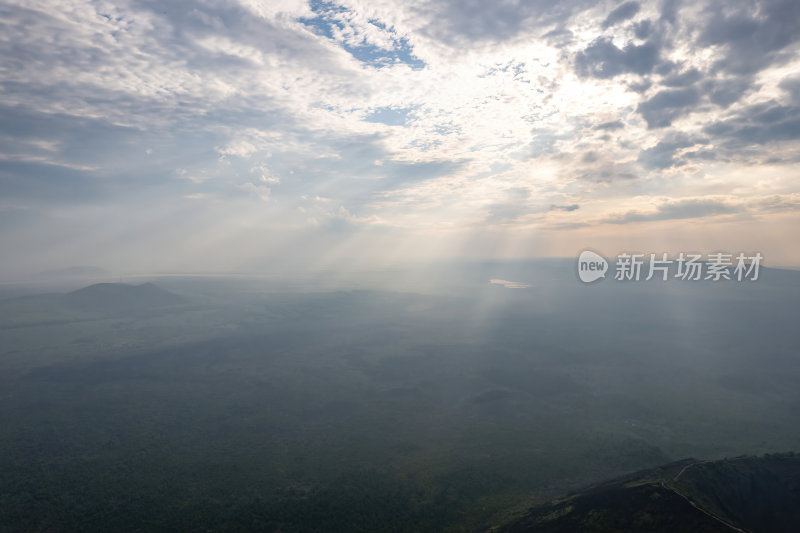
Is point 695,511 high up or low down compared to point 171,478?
up

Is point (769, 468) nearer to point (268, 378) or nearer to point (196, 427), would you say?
point (196, 427)

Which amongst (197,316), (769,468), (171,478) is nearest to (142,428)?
(171,478)

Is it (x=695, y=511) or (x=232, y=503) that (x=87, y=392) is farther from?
(x=695, y=511)

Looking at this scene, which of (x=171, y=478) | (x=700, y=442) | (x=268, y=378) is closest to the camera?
(x=171, y=478)

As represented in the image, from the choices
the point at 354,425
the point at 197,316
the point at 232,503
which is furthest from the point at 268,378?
the point at 197,316

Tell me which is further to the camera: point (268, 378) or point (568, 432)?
point (268, 378)

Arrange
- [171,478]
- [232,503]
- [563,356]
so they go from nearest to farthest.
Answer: [232,503] < [171,478] < [563,356]
